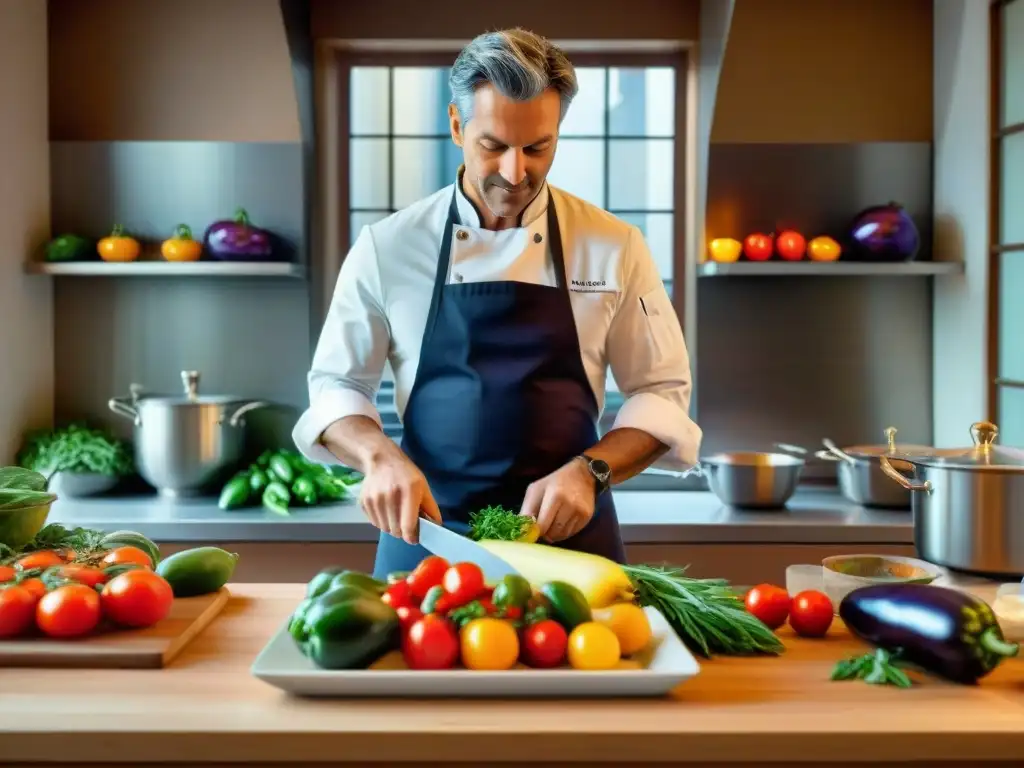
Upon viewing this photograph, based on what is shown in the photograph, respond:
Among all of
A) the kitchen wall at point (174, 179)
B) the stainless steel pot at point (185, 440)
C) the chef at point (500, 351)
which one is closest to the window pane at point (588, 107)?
the kitchen wall at point (174, 179)

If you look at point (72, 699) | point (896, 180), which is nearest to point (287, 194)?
point (896, 180)

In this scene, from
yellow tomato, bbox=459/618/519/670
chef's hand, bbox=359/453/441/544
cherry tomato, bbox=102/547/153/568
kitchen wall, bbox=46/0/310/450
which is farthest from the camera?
kitchen wall, bbox=46/0/310/450

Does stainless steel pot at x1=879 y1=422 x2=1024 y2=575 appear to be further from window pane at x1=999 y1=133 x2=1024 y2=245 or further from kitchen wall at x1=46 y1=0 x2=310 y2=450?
kitchen wall at x1=46 y1=0 x2=310 y2=450

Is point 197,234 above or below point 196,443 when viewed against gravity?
above

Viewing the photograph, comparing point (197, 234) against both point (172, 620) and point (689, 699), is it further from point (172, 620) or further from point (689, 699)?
point (689, 699)

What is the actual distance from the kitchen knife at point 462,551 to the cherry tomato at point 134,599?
15.9 inches

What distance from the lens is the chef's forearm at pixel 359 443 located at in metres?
1.98

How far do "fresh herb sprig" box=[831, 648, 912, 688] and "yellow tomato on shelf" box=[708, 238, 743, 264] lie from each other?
226cm

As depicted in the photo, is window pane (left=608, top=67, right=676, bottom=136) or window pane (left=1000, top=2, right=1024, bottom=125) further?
window pane (left=608, top=67, right=676, bottom=136)

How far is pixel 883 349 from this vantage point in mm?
3773

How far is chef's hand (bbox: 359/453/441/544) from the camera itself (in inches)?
71.9

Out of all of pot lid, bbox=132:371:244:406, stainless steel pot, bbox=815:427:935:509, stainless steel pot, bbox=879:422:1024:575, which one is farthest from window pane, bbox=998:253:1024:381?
pot lid, bbox=132:371:244:406

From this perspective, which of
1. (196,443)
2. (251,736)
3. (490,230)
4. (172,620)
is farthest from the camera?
(196,443)

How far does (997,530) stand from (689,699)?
1.01 meters
